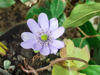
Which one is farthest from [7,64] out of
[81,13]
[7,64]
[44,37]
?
[81,13]

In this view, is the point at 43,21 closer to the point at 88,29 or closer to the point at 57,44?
the point at 57,44

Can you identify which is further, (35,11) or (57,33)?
(35,11)

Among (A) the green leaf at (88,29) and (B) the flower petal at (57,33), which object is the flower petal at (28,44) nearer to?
(B) the flower petal at (57,33)

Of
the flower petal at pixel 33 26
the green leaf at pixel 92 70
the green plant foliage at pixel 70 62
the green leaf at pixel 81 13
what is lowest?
the green leaf at pixel 92 70

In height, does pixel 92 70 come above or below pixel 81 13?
below

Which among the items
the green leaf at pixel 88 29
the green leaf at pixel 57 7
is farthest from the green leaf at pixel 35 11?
the green leaf at pixel 88 29

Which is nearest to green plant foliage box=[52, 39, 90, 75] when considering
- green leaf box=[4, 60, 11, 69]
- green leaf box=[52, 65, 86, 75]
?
green leaf box=[52, 65, 86, 75]

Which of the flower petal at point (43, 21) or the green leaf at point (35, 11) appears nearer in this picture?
the flower petal at point (43, 21)

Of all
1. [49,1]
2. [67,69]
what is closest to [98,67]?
[67,69]

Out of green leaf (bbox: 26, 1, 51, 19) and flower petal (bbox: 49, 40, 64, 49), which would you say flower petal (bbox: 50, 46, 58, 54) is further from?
green leaf (bbox: 26, 1, 51, 19)
